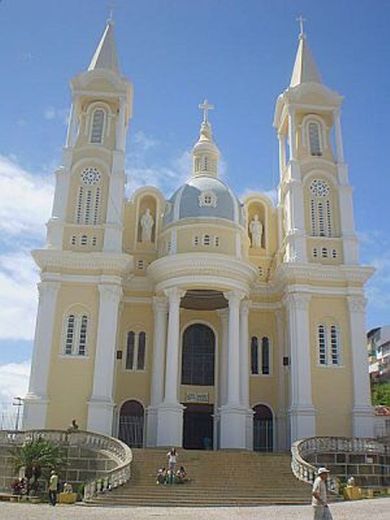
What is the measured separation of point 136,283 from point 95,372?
6292mm

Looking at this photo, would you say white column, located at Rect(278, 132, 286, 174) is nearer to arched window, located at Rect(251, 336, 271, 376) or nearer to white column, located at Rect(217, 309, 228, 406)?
white column, located at Rect(217, 309, 228, 406)

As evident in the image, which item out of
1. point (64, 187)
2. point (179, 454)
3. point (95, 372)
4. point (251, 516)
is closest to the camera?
point (251, 516)

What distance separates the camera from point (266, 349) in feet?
113

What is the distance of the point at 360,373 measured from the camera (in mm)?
30953

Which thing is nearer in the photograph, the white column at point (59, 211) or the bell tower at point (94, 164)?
the white column at point (59, 211)

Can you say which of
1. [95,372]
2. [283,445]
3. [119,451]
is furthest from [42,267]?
[283,445]

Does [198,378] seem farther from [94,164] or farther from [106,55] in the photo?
[106,55]

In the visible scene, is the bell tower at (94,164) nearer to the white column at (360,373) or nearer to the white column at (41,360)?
the white column at (41,360)

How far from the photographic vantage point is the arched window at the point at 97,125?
118 feet

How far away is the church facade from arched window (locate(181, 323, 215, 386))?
8 cm

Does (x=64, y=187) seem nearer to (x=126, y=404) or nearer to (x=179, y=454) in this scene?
(x=126, y=404)

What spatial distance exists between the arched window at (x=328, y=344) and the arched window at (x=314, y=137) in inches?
418

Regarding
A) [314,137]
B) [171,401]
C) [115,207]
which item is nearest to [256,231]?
[314,137]

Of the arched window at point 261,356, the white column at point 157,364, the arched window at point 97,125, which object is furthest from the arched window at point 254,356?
the arched window at point 97,125
